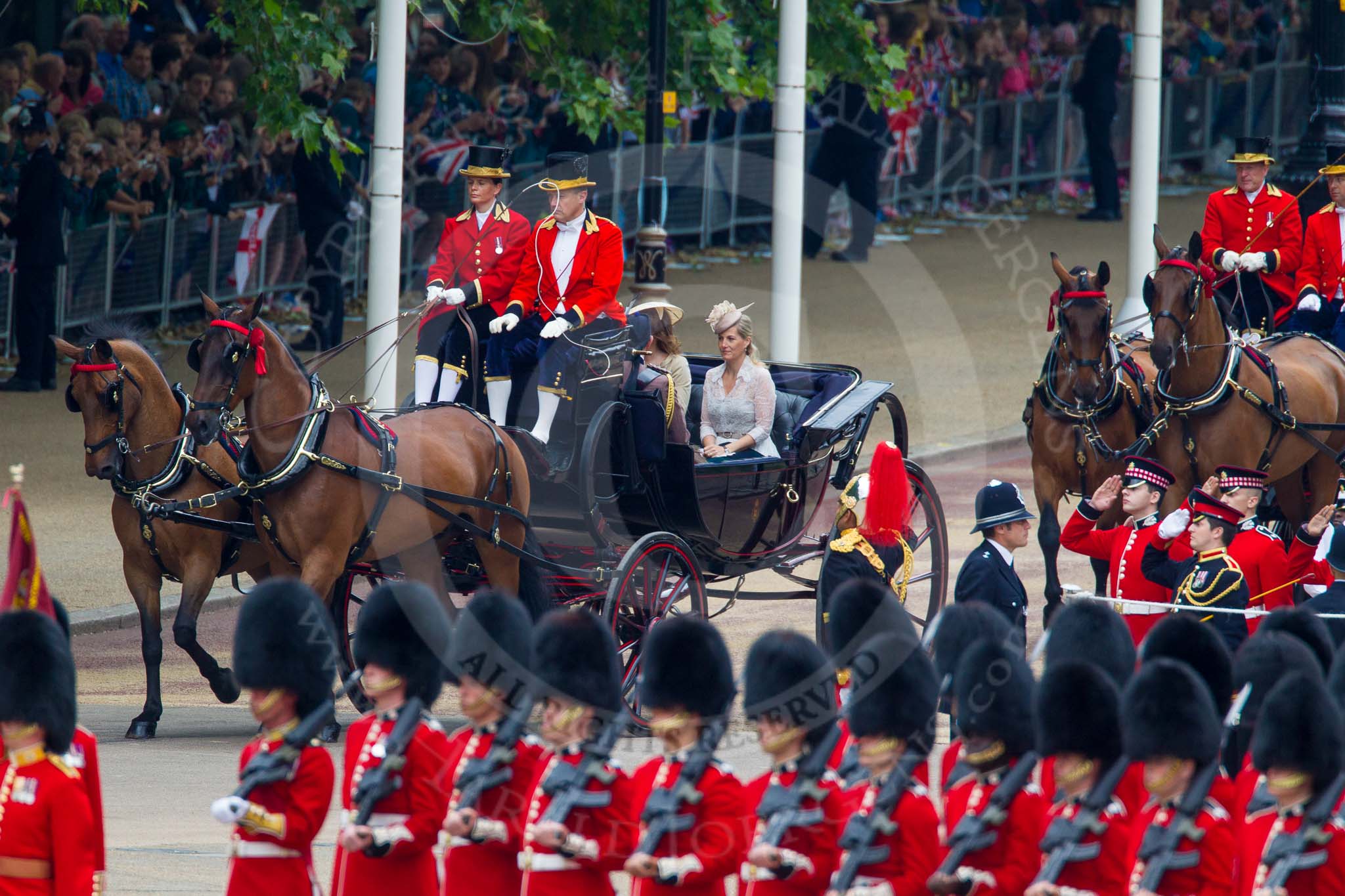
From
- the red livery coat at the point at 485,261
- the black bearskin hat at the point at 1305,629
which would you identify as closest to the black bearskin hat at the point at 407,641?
the black bearskin hat at the point at 1305,629

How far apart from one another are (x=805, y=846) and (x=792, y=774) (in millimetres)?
203

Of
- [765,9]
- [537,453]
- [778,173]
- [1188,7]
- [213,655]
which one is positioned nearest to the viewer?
[537,453]

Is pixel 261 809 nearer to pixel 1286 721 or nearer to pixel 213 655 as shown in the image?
pixel 1286 721

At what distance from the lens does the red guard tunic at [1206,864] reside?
6.05 metres

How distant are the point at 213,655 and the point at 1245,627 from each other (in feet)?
17.4

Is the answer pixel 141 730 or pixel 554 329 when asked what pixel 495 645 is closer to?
pixel 141 730

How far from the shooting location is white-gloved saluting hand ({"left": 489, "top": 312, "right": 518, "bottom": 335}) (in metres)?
11.0

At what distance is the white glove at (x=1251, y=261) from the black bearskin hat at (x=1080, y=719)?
7.17m

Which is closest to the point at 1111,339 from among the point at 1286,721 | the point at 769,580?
the point at 769,580

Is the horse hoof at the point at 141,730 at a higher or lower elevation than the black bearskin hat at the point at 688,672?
lower

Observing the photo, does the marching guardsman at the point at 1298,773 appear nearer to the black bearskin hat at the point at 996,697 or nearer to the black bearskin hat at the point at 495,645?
the black bearskin hat at the point at 996,697

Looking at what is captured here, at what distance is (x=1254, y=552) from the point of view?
31.6 feet

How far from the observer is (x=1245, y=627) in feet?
30.2

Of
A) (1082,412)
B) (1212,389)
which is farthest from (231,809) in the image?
(1212,389)
